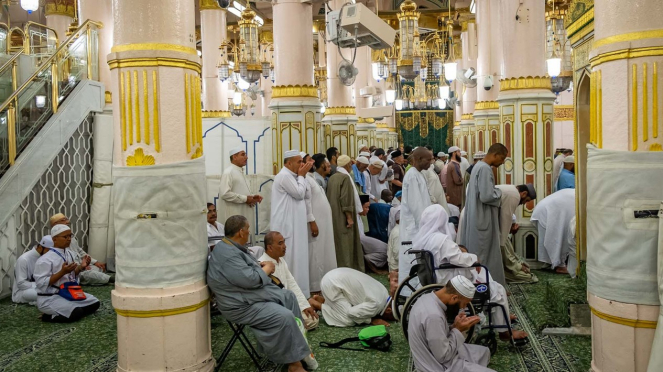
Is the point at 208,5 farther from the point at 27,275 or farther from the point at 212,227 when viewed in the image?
the point at 27,275

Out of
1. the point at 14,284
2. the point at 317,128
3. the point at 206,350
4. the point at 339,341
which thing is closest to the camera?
the point at 206,350

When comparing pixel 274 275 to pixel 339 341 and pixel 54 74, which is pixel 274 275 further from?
pixel 54 74

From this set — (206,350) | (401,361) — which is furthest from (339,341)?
(206,350)

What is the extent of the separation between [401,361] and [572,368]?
3.22 ft

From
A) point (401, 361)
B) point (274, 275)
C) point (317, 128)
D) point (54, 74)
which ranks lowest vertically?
point (401, 361)

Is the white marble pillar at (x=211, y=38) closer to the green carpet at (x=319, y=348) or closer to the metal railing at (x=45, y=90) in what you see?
the metal railing at (x=45, y=90)

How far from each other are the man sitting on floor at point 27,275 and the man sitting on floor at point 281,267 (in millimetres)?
2145

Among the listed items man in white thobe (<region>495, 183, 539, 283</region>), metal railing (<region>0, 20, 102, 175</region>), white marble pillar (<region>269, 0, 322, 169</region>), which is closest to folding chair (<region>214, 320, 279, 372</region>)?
man in white thobe (<region>495, 183, 539, 283</region>)

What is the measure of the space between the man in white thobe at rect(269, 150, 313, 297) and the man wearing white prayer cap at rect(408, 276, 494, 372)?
6.78ft

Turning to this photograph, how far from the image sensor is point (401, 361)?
3.92 m

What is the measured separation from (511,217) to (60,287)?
12.1ft

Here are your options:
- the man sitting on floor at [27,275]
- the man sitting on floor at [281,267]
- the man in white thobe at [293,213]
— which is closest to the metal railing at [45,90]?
the man sitting on floor at [27,275]

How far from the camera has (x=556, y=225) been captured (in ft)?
20.0

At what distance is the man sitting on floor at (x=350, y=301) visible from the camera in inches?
183
